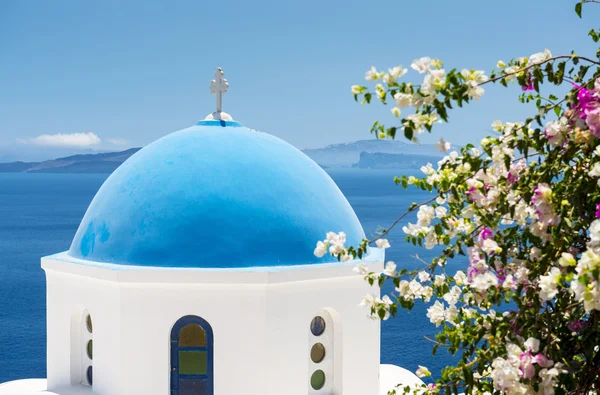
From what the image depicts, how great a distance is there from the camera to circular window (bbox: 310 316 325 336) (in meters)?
8.98

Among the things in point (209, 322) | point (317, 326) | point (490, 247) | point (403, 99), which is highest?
point (403, 99)

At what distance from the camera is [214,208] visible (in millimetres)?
8648

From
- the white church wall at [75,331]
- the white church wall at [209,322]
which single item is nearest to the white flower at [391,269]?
the white church wall at [209,322]

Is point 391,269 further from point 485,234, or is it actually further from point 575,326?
point 575,326

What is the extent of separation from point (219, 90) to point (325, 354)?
11.2ft

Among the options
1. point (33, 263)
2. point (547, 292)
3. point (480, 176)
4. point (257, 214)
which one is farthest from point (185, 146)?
point (33, 263)

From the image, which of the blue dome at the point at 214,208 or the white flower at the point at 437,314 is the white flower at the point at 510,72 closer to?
the white flower at the point at 437,314

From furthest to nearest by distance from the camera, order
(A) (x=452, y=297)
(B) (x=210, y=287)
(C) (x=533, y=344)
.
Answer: (B) (x=210, y=287), (A) (x=452, y=297), (C) (x=533, y=344)

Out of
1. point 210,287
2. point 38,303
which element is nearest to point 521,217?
point 210,287

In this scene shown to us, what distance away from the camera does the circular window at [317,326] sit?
8.98 meters

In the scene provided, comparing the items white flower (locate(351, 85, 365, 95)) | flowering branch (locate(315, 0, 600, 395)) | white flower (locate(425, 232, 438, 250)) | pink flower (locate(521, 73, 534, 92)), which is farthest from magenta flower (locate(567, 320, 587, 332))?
white flower (locate(351, 85, 365, 95))

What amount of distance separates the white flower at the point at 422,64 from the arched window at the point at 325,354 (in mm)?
A: 5017

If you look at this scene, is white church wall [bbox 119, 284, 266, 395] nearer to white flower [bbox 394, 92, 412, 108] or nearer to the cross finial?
the cross finial

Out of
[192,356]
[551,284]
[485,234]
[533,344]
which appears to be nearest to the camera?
[551,284]
